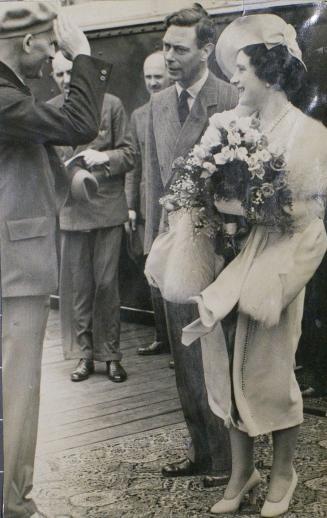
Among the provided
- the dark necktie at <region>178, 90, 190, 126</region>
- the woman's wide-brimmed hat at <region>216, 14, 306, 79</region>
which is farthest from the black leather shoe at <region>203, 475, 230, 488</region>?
the woman's wide-brimmed hat at <region>216, 14, 306, 79</region>

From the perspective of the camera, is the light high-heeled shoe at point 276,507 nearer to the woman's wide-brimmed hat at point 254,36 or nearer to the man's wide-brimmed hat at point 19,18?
the woman's wide-brimmed hat at point 254,36

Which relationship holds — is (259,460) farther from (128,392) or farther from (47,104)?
(47,104)

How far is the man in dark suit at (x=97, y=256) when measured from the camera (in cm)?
342

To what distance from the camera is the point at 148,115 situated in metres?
3.43

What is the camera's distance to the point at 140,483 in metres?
3.50

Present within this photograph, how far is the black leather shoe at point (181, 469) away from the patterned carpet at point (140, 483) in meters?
0.02

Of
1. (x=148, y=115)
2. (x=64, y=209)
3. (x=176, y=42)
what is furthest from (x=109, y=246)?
(x=176, y=42)

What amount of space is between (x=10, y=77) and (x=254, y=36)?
3.03ft

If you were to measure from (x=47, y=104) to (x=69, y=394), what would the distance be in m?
1.15

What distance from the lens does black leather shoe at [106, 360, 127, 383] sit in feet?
11.5

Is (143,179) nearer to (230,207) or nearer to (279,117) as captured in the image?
(230,207)

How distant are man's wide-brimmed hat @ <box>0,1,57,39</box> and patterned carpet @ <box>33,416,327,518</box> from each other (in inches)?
64.7

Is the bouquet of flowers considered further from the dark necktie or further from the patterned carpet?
the patterned carpet

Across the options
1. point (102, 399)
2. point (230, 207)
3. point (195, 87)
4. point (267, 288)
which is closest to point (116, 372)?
point (102, 399)
